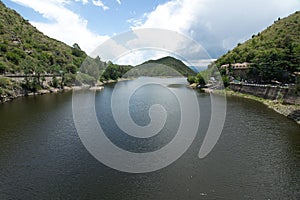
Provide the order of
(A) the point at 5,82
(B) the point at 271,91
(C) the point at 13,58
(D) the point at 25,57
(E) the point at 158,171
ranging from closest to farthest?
(E) the point at 158,171
(B) the point at 271,91
(A) the point at 5,82
(C) the point at 13,58
(D) the point at 25,57

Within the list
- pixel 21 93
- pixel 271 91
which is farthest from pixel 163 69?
pixel 271 91

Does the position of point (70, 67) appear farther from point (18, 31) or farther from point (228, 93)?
point (228, 93)

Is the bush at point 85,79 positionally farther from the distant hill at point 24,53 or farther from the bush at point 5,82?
the bush at point 5,82

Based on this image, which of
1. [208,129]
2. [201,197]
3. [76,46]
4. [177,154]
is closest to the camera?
[201,197]

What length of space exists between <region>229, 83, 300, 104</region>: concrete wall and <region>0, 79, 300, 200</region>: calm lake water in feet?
36.1

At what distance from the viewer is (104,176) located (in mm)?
18250

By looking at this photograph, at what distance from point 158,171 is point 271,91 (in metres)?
39.9

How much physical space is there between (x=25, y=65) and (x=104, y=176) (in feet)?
184

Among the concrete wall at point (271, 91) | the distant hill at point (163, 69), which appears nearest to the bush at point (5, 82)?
the concrete wall at point (271, 91)

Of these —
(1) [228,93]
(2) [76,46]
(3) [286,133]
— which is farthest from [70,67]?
(3) [286,133]

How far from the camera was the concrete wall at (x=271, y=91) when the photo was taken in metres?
41.3

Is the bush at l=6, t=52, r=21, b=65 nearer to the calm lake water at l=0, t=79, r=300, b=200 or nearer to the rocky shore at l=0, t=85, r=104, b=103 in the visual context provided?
the rocky shore at l=0, t=85, r=104, b=103

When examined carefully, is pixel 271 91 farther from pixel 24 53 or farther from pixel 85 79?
pixel 24 53

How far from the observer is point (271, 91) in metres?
49.8
